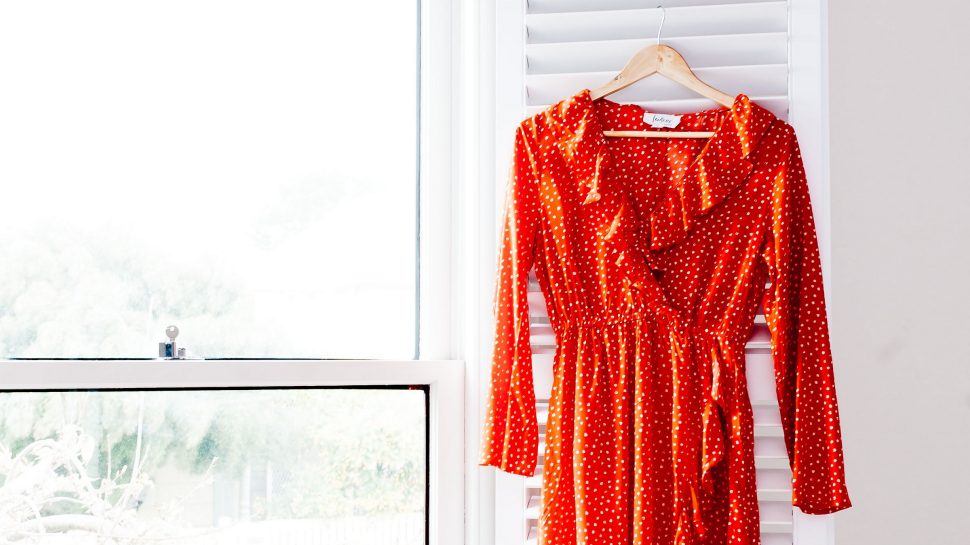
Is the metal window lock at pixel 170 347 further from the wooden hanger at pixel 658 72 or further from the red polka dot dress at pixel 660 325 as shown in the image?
the wooden hanger at pixel 658 72

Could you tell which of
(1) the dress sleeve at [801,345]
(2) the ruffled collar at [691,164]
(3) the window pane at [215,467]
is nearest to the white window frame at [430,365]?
(3) the window pane at [215,467]

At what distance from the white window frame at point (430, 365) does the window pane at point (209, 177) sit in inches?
1.5

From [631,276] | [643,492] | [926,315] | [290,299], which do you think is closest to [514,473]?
[643,492]

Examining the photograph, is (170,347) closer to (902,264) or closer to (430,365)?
(430,365)

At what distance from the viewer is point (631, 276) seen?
1317mm

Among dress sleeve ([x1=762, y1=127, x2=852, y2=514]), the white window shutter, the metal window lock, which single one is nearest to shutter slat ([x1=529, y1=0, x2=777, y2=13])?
the white window shutter

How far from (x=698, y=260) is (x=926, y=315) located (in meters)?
0.51

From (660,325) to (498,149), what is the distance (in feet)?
1.39

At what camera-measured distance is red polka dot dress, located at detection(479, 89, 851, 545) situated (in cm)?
128

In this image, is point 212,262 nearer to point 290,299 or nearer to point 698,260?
point 290,299

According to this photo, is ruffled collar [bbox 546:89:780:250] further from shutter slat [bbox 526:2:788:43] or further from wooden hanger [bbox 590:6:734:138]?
shutter slat [bbox 526:2:788:43]

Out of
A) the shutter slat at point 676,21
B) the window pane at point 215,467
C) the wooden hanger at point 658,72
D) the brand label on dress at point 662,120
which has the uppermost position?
the shutter slat at point 676,21

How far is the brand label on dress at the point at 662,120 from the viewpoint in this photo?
54.5 inches

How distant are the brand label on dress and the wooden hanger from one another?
0.05 ft
